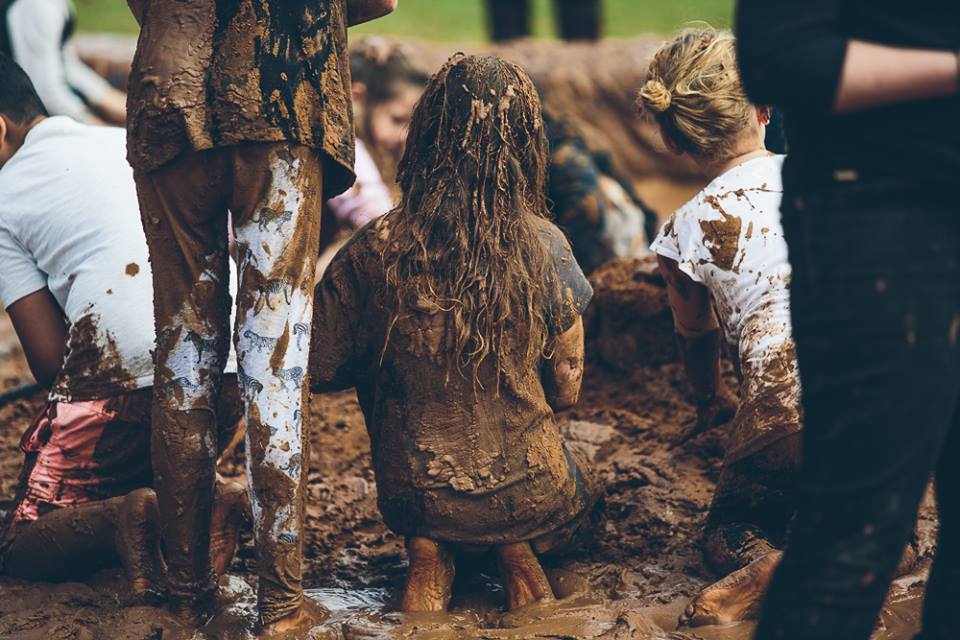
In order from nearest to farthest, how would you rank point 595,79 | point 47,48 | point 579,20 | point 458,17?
point 47,48 → point 595,79 → point 579,20 → point 458,17

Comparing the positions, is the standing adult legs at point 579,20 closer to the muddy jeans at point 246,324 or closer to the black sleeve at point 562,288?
the black sleeve at point 562,288

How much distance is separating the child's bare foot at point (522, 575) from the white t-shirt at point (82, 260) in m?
1.07

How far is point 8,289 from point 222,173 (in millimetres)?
917

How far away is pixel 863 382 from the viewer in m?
1.69

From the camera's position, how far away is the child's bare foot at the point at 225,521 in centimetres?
302

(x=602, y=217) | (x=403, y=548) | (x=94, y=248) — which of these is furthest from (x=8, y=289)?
(x=602, y=217)

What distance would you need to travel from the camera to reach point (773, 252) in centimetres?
303

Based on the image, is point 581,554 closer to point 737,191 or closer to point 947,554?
point 737,191

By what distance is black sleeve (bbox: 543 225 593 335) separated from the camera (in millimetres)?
2863

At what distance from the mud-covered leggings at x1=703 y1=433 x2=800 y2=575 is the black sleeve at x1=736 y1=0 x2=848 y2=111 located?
4.45 ft

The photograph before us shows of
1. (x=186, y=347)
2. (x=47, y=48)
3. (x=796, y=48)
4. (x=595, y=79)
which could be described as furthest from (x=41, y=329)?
(x=595, y=79)

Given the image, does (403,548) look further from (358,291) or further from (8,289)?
(8,289)

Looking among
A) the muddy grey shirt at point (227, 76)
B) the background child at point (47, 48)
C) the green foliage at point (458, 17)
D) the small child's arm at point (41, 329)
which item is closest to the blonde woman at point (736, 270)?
the muddy grey shirt at point (227, 76)

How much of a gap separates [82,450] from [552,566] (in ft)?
4.34
